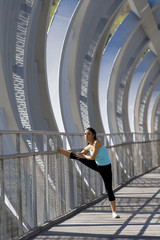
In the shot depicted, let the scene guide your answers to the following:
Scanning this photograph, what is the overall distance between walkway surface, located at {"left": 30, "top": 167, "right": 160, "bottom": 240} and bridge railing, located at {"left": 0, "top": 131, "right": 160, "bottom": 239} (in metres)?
0.28

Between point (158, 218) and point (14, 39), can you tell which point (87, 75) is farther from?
point (158, 218)

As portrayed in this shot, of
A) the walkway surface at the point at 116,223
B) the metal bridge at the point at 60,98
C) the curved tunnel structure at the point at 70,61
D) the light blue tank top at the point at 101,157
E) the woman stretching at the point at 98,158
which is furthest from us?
the curved tunnel structure at the point at 70,61

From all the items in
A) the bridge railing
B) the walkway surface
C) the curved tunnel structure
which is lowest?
the walkway surface

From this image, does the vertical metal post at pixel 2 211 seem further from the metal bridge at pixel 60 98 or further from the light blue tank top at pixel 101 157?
the light blue tank top at pixel 101 157

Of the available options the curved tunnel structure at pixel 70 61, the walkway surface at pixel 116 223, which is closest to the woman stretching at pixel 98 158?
the walkway surface at pixel 116 223

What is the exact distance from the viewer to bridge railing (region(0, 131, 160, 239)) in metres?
8.39

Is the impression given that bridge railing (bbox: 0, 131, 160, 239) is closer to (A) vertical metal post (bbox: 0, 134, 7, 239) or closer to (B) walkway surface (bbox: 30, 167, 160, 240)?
(A) vertical metal post (bbox: 0, 134, 7, 239)

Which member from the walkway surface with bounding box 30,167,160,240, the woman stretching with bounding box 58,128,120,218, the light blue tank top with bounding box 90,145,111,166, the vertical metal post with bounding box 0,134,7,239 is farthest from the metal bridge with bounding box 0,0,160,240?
the light blue tank top with bounding box 90,145,111,166

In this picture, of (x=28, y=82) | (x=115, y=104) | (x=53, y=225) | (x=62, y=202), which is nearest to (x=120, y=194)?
(x=28, y=82)

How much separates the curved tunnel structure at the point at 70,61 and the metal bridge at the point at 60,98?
2 cm

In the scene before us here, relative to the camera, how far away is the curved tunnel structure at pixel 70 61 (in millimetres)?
12922

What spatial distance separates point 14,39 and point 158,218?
4702mm

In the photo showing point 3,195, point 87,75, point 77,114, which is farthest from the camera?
point 87,75

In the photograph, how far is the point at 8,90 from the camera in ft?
38.8
